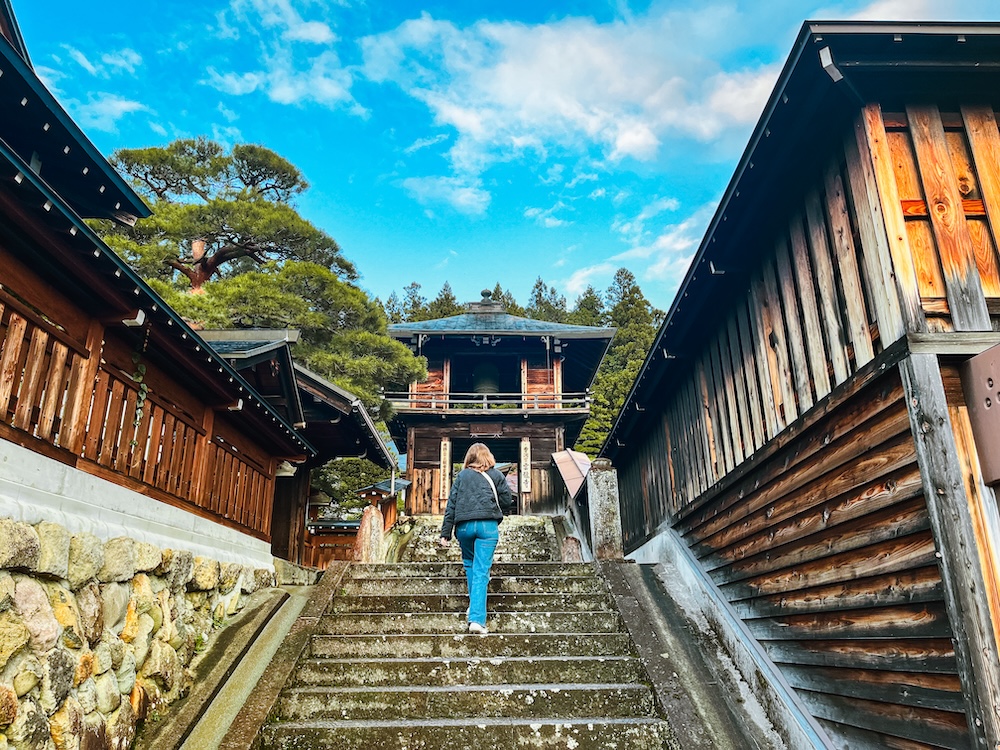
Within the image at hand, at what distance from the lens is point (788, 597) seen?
4906 mm

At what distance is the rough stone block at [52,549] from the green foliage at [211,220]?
15573mm

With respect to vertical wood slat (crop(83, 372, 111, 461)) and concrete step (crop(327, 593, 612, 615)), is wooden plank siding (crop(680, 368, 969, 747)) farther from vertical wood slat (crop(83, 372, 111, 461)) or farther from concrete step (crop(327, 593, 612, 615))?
vertical wood slat (crop(83, 372, 111, 461))

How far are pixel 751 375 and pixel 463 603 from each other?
12.3ft

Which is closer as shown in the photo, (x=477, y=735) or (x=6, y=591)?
(x=6, y=591)

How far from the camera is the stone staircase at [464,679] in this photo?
15.1 feet

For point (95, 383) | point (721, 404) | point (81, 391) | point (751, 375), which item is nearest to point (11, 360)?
point (81, 391)

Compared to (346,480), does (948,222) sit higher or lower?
lower

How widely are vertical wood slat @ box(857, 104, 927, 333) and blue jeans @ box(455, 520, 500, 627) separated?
3900mm

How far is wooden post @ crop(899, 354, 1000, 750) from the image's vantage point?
9.55 feet

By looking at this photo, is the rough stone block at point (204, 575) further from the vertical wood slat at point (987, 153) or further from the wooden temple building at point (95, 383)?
the vertical wood slat at point (987, 153)

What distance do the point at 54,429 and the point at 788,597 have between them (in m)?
5.48

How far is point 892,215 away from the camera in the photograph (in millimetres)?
3797

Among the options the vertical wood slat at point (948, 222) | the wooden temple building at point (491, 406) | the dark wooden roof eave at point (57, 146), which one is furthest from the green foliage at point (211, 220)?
the vertical wood slat at point (948, 222)

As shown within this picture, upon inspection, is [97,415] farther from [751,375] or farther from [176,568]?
[751,375]
